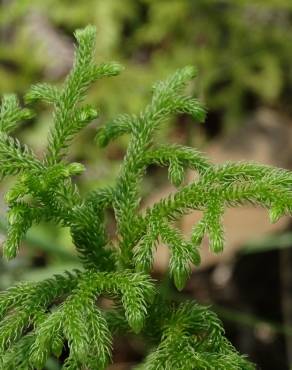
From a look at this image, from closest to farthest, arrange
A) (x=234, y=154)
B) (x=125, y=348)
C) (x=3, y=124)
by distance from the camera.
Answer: (x=3, y=124)
(x=125, y=348)
(x=234, y=154)

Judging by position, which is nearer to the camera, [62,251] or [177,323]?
[177,323]

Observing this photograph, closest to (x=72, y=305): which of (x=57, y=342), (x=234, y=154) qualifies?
(x=57, y=342)

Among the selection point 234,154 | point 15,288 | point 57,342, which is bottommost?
point 57,342

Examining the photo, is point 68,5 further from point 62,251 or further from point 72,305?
point 72,305

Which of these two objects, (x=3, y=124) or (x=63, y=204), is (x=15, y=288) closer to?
(x=63, y=204)

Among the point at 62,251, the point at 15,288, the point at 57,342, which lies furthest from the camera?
the point at 62,251

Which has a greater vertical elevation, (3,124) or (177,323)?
(3,124)
